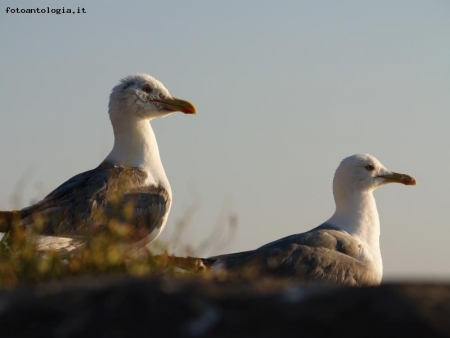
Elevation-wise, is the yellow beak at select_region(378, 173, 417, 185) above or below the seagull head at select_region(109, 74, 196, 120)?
below

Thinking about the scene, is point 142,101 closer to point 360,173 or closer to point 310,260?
point 310,260

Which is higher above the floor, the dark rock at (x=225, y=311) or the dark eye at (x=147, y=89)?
the dark eye at (x=147, y=89)

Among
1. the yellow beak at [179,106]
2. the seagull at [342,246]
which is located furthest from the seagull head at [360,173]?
the yellow beak at [179,106]

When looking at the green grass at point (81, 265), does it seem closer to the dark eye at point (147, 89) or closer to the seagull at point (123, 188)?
the seagull at point (123, 188)

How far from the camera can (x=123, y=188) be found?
9609 mm

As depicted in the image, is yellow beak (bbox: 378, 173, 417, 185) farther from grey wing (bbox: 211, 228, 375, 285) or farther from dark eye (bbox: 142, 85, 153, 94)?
dark eye (bbox: 142, 85, 153, 94)

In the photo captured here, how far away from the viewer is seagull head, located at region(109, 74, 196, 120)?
11.8 metres

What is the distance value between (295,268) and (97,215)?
7.35 ft

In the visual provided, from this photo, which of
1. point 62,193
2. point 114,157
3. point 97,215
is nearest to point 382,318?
point 97,215

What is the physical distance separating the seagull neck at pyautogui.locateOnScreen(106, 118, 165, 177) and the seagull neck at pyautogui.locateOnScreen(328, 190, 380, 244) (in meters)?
2.55

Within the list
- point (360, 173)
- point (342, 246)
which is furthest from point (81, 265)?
point (360, 173)

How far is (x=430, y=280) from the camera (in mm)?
4168

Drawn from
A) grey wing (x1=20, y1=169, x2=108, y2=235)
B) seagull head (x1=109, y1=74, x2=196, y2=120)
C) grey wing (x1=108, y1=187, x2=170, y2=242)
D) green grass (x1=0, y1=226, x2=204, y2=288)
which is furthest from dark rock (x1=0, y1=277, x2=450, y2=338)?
seagull head (x1=109, y1=74, x2=196, y2=120)

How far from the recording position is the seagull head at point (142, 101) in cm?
1178
